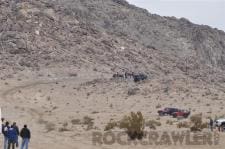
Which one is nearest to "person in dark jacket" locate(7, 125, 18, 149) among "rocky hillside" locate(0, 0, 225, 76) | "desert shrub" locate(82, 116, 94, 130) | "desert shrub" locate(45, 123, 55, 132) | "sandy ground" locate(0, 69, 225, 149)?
"sandy ground" locate(0, 69, 225, 149)

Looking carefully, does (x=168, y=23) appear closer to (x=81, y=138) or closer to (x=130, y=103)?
(x=130, y=103)

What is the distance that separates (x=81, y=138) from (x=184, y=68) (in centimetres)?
7333

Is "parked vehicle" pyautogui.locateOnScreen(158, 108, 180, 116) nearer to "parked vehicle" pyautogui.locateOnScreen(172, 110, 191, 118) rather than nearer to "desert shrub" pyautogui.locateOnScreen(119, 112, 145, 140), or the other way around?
"parked vehicle" pyautogui.locateOnScreen(172, 110, 191, 118)

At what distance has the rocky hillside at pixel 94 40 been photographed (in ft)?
305

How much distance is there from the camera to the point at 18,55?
92125 millimetres

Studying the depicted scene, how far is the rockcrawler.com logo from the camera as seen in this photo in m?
31.2

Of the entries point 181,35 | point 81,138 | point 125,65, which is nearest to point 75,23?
point 125,65

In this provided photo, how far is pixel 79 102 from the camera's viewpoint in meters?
63.1

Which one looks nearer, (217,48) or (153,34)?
(153,34)

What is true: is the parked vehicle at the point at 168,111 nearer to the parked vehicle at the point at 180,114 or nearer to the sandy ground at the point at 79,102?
the parked vehicle at the point at 180,114

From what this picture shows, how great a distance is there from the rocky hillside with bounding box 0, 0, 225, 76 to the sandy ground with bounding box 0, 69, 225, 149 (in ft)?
25.7

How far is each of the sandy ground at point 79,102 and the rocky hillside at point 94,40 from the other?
782 centimetres

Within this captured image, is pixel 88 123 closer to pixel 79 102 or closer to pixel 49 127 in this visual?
pixel 49 127

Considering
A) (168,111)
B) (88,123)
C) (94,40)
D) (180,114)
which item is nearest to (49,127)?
(88,123)
